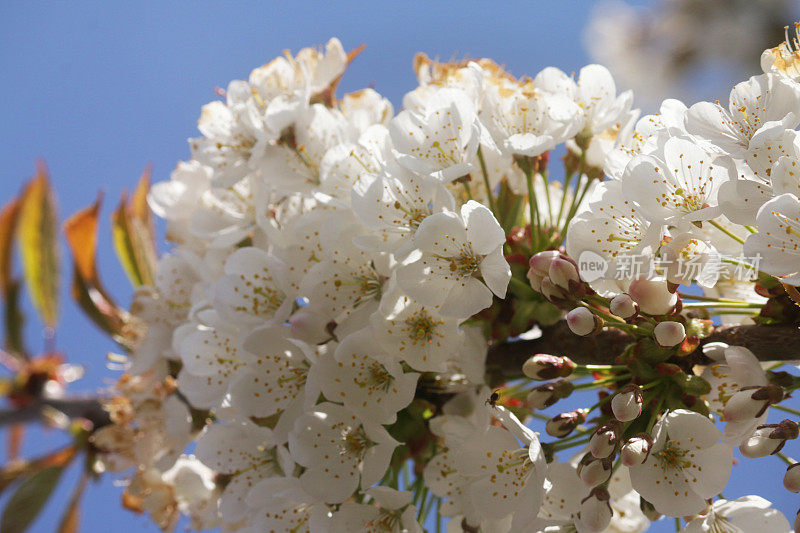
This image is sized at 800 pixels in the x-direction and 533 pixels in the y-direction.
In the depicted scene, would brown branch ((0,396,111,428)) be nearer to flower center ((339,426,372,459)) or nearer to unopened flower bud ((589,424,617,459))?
flower center ((339,426,372,459))

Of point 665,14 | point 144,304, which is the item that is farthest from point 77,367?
point 665,14

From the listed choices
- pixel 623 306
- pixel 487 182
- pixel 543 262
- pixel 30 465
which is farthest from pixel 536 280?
pixel 30 465

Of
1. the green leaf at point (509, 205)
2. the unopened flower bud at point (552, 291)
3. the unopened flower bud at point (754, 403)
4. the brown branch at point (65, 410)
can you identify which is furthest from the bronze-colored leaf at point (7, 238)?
the unopened flower bud at point (754, 403)

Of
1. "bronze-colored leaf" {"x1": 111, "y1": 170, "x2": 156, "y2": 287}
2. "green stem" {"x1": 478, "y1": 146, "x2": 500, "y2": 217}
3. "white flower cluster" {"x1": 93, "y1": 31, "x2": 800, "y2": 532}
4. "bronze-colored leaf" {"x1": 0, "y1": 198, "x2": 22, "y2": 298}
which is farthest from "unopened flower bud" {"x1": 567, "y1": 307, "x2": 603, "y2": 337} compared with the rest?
"bronze-colored leaf" {"x1": 0, "y1": 198, "x2": 22, "y2": 298}

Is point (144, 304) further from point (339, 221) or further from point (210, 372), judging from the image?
point (339, 221)

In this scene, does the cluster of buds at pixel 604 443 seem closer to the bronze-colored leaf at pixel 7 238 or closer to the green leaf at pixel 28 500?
the green leaf at pixel 28 500

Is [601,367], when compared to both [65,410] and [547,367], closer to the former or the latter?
[547,367]

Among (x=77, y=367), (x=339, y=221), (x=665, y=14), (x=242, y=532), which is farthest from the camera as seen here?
(x=665, y=14)
